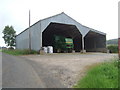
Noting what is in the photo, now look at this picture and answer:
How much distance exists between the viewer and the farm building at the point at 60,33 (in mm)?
19578

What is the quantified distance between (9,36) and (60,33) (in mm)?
21366

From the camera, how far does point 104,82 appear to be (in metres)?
3.79

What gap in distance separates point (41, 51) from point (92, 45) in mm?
18115

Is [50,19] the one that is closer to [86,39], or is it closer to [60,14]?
[60,14]

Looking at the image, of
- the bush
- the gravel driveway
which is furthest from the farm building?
the gravel driveway

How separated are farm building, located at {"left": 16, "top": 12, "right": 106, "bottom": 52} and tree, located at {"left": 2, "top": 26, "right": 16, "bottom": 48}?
11.0 metres

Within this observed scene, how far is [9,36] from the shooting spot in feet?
136

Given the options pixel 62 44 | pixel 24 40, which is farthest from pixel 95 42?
pixel 24 40

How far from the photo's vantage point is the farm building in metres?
19.6

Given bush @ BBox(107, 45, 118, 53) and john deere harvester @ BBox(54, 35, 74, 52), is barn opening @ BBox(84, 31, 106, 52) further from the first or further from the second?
john deere harvester @ BBox(54, 35, 74, 52)

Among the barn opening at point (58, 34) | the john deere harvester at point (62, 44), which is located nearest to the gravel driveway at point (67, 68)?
the john deere harvester at point (62, 44)

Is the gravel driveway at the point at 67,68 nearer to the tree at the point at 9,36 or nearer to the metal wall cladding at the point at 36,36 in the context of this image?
the metal wall cladding at the point at 36,36

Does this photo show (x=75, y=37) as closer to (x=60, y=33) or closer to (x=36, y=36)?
(x=60, y=33)

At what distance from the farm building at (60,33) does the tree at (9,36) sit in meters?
11.0
